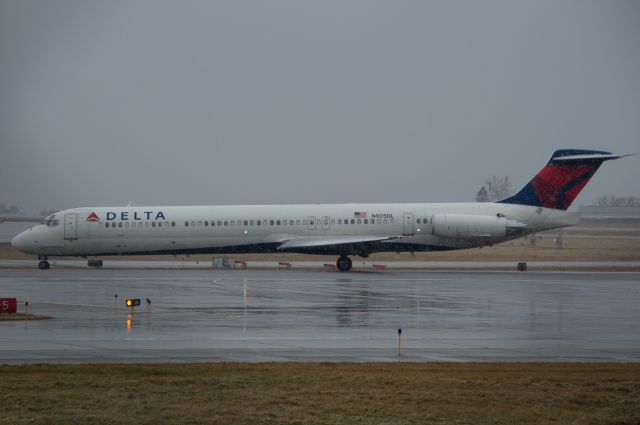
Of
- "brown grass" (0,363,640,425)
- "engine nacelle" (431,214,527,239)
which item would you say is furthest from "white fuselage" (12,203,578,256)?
"brown grass" (0,363,640,425)

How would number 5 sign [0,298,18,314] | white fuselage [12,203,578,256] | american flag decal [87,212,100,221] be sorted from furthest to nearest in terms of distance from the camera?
1. american flag decal [87,212,100,221]
2. white fuselage [12,203,578,256]
3. number 5 sign [0,298,18,314]

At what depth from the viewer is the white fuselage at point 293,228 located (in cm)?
5397

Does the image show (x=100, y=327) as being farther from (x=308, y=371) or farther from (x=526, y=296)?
(x=526, y=296)

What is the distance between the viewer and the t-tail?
54.0 meters

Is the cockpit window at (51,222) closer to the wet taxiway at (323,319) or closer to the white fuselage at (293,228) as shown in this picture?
the white fuselage at (293,228)

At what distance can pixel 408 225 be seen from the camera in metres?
54.4

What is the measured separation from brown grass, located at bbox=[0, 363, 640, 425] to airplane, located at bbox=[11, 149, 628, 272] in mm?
35933

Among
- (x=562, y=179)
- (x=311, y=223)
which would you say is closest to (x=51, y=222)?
(x=311, y=223)

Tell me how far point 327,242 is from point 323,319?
26666mm

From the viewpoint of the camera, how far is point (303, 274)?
50750 mm

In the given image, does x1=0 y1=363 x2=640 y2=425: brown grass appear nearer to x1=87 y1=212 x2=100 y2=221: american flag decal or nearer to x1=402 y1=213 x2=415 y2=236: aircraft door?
x1=402 y1=213 x2=415 y2=236: aircraft door

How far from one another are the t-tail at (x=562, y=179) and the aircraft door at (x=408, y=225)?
724 centimetres

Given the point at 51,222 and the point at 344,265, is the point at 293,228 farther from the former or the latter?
the point at 51,222

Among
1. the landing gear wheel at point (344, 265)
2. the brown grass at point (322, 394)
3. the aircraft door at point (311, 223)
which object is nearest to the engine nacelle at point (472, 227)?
the landing gear wheel at point (344, 265)
